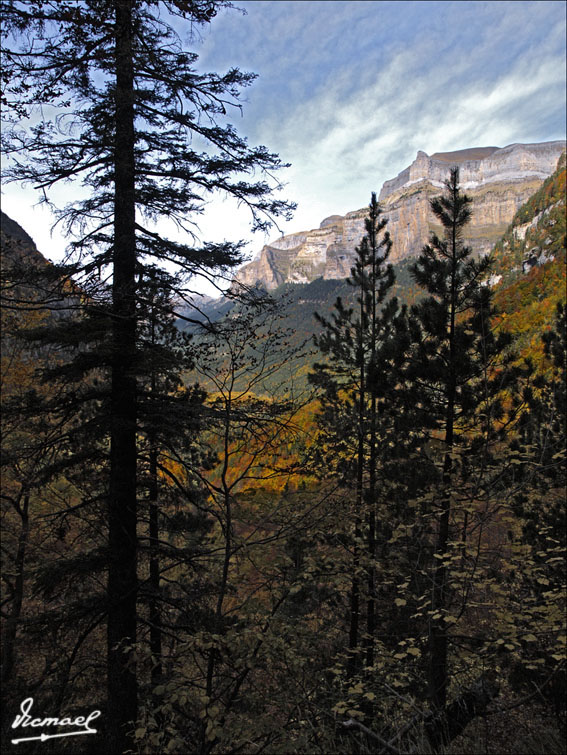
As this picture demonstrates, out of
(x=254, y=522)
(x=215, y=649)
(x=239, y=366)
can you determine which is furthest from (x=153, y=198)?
(x=215, y=649)

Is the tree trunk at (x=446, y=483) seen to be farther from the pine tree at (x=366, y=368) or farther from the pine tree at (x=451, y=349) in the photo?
the pine tree at (x=366, y=368)

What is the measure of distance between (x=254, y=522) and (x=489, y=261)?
21.6 feet

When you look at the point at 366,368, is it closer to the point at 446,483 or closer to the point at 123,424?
the point at 446,483

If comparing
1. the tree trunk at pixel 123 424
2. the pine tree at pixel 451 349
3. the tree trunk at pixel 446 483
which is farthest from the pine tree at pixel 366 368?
the tree trunk at pixel 123 424

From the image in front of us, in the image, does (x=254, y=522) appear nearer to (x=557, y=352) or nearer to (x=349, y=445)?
(x=349, y=445)

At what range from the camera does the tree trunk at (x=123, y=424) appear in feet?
16.8

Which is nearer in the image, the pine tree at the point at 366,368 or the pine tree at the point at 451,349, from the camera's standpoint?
the pine tree at the point at 451,349

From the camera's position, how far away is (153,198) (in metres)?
6.29

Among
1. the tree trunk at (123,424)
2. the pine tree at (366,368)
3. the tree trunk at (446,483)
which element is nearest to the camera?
the tree trunk at (123,424)

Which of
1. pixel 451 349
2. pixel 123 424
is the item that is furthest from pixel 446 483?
pixel 123 424

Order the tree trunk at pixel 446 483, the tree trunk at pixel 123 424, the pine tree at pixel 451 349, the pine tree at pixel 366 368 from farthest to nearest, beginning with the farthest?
the pine tree at pixel 366 368 → the pine tree at pixel 451 349 → the tree trunk at pixel 446 483 → the tree trunk at pixel 123 424

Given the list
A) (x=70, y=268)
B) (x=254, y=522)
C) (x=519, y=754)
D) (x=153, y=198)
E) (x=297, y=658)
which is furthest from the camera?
(x=153, y=198)

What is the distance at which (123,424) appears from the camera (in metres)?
5.32

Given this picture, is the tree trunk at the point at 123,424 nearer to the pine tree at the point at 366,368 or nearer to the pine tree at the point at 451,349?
the pine tree at the point at 366,368
